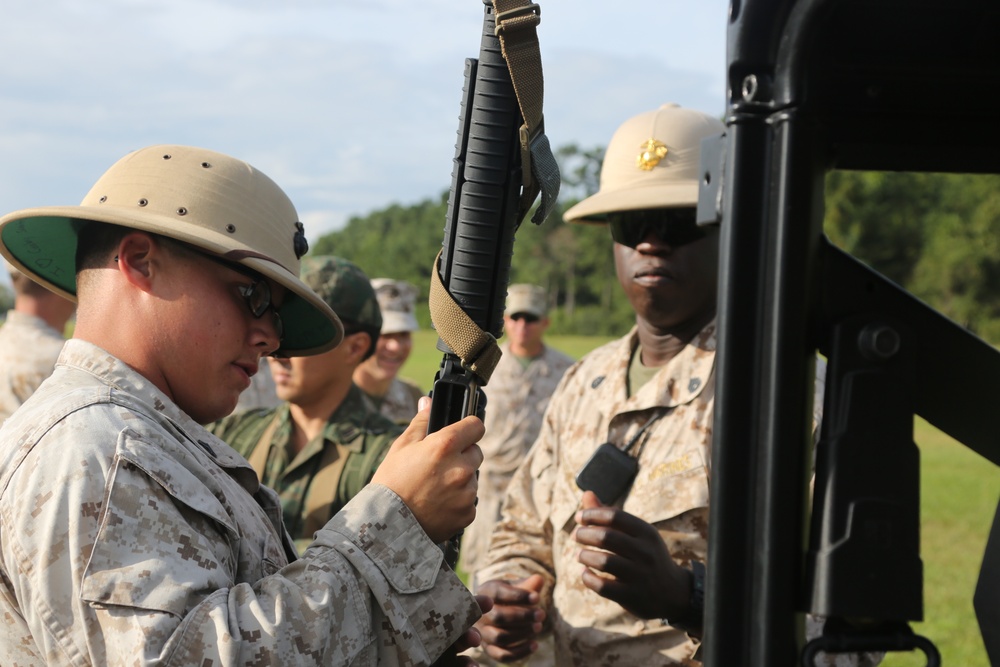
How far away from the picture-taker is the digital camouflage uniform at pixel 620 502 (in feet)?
9.55

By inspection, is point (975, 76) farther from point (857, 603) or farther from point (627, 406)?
point (627, 406)

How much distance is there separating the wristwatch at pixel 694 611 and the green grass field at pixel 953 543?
530mm

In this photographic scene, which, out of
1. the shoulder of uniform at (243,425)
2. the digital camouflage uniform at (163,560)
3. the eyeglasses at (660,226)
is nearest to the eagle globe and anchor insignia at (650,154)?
the eyeglasses at (660,226)

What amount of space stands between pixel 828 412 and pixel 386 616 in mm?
999

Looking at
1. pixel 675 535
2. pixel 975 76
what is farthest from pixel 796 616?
pixel 675 535

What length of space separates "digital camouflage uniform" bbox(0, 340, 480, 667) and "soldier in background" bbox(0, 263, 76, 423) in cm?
357

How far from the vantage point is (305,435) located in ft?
14.9

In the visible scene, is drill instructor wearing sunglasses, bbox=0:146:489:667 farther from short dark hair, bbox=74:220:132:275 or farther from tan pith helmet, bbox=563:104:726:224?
tan pith helmet, bbox=563:104:726:224

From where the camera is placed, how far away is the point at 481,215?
2.19 meters

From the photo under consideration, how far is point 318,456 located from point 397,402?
3.64 meters

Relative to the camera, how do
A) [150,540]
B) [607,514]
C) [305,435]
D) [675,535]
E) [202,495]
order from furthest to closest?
[305,435], [675,535], [607,514], [202,495], [150,540]

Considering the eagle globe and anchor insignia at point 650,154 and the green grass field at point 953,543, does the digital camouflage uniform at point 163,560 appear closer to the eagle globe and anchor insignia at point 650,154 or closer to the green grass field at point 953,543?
the green grass field at point 953,543

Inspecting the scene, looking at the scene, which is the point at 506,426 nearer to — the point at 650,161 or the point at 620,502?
the point at 650,161

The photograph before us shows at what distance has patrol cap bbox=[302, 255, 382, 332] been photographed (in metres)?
4.63
